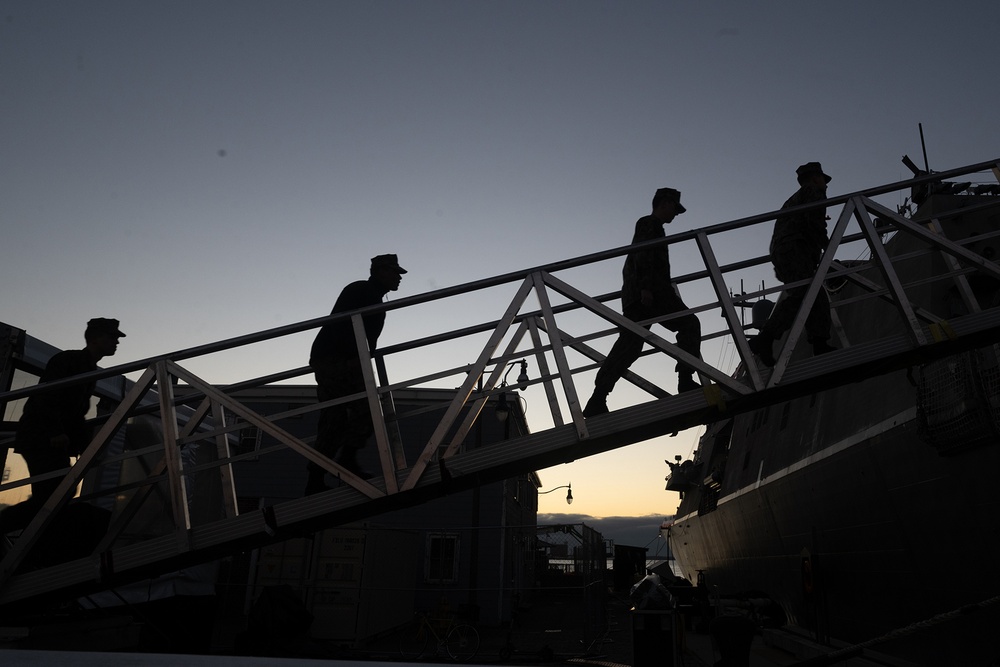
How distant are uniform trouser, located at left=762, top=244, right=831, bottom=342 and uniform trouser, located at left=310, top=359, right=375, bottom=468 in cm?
314

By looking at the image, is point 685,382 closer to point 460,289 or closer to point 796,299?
point 796,299

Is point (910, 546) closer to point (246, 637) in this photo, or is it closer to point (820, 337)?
point (820, 337)

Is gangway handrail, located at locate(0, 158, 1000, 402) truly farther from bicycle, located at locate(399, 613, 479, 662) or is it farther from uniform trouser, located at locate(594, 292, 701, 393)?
bicycle, located at locate(399, 613, 479, 662)

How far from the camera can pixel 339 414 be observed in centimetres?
509

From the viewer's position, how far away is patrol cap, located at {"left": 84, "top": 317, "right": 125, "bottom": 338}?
5.38 m

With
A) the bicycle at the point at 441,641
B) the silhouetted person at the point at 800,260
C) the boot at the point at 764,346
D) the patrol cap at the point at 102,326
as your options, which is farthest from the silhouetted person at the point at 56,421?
the bicycle at the point at 441,641

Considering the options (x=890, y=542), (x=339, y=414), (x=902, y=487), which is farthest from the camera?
(x=890, y=542)

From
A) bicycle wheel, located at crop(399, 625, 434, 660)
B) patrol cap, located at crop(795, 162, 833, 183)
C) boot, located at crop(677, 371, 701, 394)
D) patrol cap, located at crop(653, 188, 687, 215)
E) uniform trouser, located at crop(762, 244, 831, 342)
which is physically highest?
patrol cap, located at crop(795, 162, 833, 183)

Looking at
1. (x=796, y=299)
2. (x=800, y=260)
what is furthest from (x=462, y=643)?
(x=800, y=260)

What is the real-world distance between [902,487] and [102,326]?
7.32 m

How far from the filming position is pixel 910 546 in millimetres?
6727

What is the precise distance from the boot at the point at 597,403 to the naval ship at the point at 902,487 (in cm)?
141

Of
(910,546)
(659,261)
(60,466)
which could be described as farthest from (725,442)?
(60,466)

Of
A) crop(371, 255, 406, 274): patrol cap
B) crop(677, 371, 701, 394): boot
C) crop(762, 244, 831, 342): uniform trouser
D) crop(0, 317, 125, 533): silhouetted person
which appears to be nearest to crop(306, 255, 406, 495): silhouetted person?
crop(371, 255, 406, 274): patrol cap
